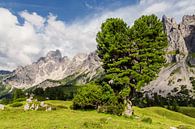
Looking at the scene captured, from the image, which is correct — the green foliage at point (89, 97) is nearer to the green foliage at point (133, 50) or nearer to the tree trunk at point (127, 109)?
the green foliage at point (133, 50)

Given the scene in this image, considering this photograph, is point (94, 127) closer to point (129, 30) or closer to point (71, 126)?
point (71, 126)

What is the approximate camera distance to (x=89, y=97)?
2454 inches

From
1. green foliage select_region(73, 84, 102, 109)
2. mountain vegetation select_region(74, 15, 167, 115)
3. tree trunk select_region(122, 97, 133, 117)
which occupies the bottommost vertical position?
tree trunk select_region(122, 97, 133, 117)

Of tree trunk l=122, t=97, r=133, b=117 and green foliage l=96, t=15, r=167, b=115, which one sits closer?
tree trunk l=122, t=97, r=133, b=117

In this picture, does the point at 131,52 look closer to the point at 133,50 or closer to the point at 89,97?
the point at 133,50

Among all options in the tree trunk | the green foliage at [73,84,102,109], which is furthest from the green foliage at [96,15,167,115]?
the green foliage at [73,84,102,109]

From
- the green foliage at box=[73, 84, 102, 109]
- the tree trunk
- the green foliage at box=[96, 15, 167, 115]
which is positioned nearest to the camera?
the tree trunk

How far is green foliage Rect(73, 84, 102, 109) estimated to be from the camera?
62094 mm

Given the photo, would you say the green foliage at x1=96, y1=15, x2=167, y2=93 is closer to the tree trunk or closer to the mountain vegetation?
the mountain vegetation

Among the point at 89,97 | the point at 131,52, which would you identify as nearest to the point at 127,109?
the point at 89,97

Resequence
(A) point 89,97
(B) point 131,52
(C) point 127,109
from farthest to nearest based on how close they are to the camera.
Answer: (A) point 89,97 < (B) point 131,52 < (C) point 127,109

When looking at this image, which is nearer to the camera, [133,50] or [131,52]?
[133,50]

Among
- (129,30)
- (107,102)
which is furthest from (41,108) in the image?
(129,30)

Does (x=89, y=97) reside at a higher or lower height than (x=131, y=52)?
lower
